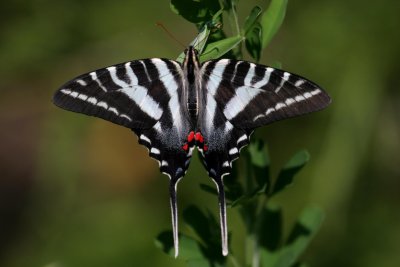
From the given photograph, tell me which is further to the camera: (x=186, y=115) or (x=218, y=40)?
(x=186, y=115)

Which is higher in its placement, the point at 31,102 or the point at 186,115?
the point at 186,115

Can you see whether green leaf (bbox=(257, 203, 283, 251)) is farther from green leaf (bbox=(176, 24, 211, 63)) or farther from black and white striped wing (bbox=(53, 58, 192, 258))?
green leaf (bbox=(176, 24, 211, 63))

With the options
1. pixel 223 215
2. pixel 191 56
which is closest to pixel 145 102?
pixel 191 56

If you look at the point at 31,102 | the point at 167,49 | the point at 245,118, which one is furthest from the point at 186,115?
the point at 31,102

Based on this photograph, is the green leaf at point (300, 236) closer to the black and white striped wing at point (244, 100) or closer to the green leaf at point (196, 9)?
the black and white striped wing at point (244, 100)

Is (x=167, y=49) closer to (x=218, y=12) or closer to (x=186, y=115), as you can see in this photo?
(x=186, y=115)

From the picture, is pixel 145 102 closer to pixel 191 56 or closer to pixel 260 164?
pixel 191 56

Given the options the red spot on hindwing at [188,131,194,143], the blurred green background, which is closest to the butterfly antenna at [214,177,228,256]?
the red spot on hindwing at [188,131,194,143]
